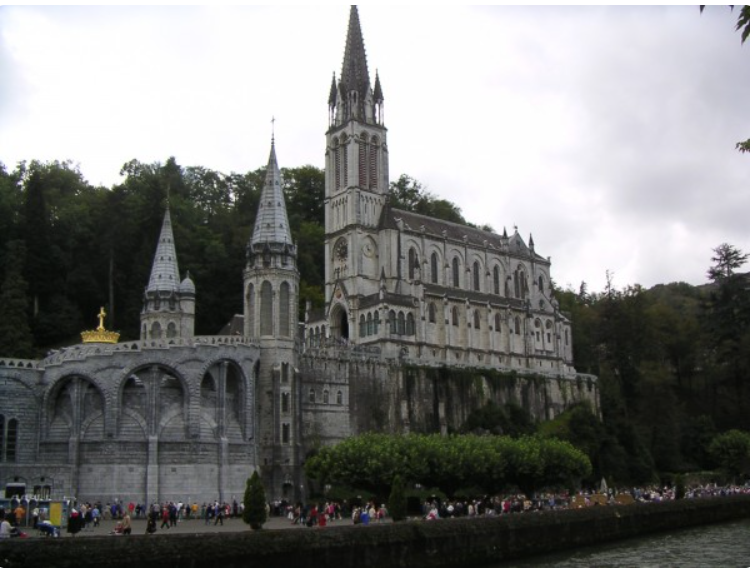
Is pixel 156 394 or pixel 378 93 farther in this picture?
pixel 378 93

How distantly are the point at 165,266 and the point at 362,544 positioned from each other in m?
41.6

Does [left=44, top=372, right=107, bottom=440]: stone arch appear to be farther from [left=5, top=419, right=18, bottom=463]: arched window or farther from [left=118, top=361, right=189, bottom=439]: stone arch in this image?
[left=5, top=419, right=18, bottom=463]: arched window

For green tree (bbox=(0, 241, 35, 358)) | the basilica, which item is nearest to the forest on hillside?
green tree (bbox=(0, 241, 35, 358))

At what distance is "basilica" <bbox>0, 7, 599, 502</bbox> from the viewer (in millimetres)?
52125

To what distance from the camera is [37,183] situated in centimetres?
8175

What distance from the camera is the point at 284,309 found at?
6031 cm

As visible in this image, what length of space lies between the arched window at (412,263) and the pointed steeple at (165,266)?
22154 millimetres

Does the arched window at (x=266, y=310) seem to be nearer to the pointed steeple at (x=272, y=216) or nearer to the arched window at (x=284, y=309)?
the arched window at (x=284, y=309)

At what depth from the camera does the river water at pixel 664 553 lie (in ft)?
121

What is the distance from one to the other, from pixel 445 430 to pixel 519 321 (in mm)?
20211

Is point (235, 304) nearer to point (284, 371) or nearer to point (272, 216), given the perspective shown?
point (272, 216)

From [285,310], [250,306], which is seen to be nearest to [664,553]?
[285,310]

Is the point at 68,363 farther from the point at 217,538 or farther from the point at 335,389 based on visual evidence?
the point at 217,538

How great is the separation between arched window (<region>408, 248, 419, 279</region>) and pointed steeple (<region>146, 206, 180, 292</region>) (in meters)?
22.2
